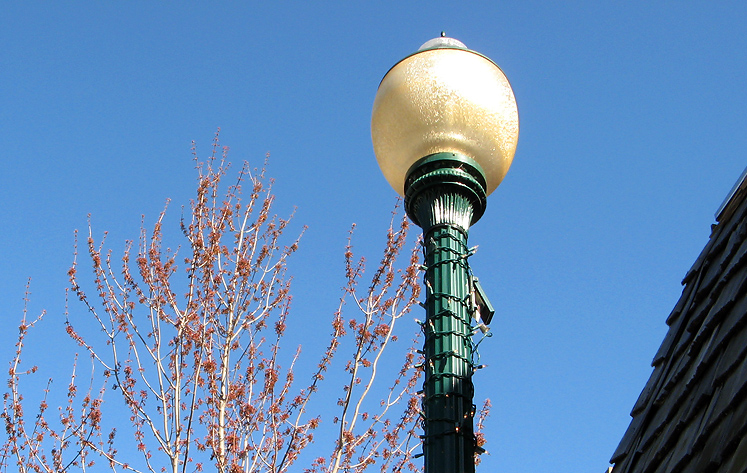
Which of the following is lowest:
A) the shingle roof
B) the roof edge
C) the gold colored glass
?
the shingle roof

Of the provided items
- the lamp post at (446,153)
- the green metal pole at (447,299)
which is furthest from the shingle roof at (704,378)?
the lamp post at (446,153)

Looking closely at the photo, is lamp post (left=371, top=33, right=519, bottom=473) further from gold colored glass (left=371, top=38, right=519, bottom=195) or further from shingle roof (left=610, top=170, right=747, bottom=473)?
shingle roof (left=610, top=170, right=747, bottom=473)

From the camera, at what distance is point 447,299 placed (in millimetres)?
3840

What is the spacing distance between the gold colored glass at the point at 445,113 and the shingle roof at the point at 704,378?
1.25 metres

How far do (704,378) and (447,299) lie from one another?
4.44ft

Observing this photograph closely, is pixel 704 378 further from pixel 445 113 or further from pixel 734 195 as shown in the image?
pixel 445 113

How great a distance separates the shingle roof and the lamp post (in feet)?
2.76

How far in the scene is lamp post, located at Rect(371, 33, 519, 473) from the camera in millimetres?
3867

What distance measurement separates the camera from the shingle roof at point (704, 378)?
90.3 inches

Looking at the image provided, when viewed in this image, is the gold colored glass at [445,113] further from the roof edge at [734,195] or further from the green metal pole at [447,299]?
the roof edge at [734,195]

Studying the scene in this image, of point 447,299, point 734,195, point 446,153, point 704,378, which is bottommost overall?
point 704,378

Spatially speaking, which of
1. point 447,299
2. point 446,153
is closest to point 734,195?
point 446,153

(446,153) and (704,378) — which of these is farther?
(446,153)

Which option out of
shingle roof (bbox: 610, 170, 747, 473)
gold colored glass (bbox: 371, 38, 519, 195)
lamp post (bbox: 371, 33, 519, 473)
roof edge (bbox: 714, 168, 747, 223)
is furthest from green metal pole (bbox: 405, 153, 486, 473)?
roof edge (bbox: 714, 168, 747, 223)
